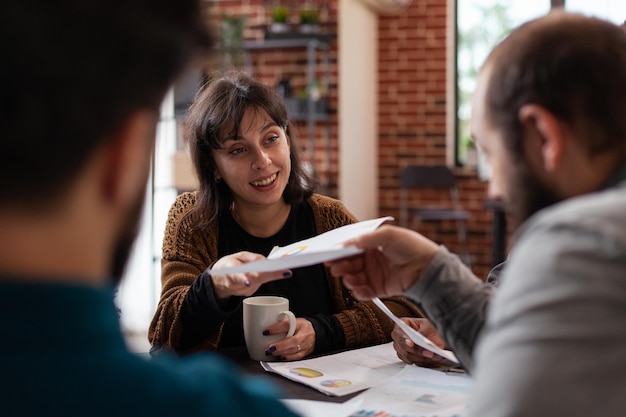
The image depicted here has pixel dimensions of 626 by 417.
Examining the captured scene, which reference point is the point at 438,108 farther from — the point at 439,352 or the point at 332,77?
the point at 439,352

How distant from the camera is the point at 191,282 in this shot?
1.71 metres

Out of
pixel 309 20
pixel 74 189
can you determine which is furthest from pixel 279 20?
pixel 74 189

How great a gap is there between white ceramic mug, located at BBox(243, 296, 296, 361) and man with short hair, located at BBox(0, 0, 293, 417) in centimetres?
93

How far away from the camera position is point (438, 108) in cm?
693

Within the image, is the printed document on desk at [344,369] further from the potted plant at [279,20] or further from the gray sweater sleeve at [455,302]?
the potted plant at [279,20]

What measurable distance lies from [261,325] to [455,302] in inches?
20.5

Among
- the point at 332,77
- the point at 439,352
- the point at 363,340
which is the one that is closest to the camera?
the point at 439,352

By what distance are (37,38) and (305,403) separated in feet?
2.70

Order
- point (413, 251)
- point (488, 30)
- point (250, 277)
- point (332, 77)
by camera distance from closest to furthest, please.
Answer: point (413, 251) < point (250, 277) < point (332, 77) < point (488, 30)

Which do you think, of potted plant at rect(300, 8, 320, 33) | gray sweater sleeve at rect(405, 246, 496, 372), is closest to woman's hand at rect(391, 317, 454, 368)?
gray sweater sleeve at rect(405, 246, 496, 372)

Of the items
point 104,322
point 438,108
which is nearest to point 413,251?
point 104,322

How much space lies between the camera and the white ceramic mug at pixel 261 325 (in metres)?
1.43

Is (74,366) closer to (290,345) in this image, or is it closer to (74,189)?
(74,189)

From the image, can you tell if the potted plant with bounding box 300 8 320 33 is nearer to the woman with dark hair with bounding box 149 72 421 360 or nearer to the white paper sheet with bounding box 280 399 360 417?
the woman with dark hair with bounding box 149 72 421 360
